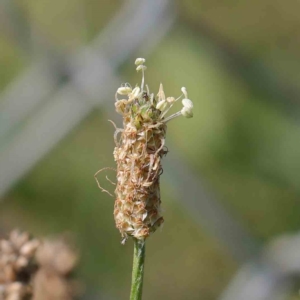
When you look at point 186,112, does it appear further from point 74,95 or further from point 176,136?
point 176,136

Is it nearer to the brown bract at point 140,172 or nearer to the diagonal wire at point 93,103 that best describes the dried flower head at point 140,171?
the brown bract at point 140,172

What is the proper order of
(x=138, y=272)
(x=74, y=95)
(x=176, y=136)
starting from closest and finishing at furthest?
1. (x=138, y=272)
2. (x=74, y=95)
3. (x=176, y=136)

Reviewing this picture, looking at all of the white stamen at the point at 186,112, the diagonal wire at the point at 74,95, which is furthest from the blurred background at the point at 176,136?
the white stamen at the point at 186,112

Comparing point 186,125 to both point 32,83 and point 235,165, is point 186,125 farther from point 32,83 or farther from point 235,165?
point 32,83

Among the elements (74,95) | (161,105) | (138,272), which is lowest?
(138,272)

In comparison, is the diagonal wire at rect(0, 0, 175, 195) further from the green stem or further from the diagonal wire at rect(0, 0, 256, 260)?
the green stem

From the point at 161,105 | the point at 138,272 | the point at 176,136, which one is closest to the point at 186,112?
the point at 161,105
